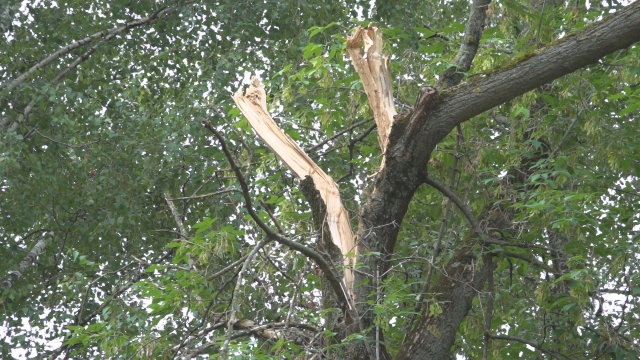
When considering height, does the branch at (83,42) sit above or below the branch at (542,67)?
above

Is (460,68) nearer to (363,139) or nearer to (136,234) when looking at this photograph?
(363,139)

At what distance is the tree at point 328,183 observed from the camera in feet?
16.4

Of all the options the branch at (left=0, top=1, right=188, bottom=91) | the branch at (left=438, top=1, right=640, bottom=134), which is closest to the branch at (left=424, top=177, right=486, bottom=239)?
the branch at (left=438, top=1, right=640, bottom=134)

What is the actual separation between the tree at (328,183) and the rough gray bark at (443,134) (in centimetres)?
1

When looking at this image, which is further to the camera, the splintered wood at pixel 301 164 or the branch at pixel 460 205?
the branch at pixel 460 205

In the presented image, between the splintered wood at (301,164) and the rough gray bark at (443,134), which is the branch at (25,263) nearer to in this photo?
the splintered wood at (301,164)

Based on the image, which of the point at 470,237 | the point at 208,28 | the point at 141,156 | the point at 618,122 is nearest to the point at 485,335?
the point at 470,237

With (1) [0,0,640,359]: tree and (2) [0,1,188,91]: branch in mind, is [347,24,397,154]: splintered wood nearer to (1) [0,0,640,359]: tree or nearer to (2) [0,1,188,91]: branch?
(1) [0,0,640,359]: tree

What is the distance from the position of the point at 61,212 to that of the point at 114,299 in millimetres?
4055

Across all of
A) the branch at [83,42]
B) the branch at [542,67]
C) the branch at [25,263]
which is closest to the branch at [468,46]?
the branch at [542,67]

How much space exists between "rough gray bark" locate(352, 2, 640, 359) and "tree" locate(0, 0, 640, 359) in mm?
12

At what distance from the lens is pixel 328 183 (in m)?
5.41

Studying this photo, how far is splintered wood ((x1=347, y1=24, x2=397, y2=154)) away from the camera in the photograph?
561cm

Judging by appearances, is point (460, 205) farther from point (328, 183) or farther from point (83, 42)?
point (83, 42)
